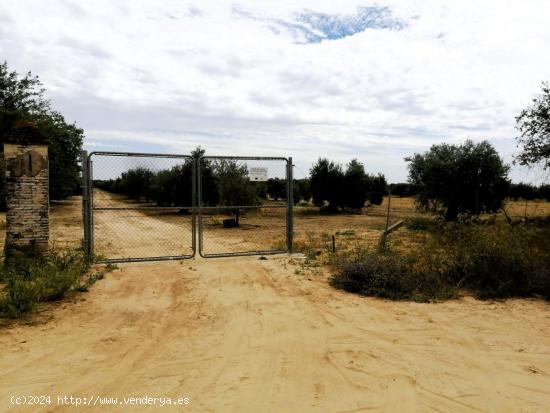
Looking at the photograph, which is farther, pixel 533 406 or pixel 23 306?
pixel 23 306

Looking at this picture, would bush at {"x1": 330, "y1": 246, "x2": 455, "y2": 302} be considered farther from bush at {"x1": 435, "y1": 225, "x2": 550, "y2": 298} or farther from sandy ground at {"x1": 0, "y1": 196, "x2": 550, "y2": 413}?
bush at {"x1": 435, "y1": 225, "x2": 550, "y2": 298}

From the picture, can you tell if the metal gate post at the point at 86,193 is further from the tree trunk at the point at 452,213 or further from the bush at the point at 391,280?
the tree trunk at the point at 452,213

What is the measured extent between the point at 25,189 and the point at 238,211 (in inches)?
561

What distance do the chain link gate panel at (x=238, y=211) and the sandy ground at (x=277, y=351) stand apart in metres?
3.10

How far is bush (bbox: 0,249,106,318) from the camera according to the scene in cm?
617

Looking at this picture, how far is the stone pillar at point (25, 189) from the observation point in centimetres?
798

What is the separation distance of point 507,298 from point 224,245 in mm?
8252

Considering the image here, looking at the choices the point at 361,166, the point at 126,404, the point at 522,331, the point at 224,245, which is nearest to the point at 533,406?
the point at 522,331

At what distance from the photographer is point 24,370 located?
4410mm

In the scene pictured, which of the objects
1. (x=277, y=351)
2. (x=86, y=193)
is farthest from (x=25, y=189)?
(x=277, y=351)

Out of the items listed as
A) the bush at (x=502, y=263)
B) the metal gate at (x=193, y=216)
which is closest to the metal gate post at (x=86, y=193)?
the metal gate at (x=193, y=216)

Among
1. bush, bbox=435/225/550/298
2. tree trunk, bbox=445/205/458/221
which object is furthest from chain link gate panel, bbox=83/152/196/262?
tree trunk, bbox=445/205/458/221

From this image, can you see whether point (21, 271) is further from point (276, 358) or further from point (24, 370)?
point (276, 358)

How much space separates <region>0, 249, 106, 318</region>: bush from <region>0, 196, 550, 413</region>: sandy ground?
1.06ft
